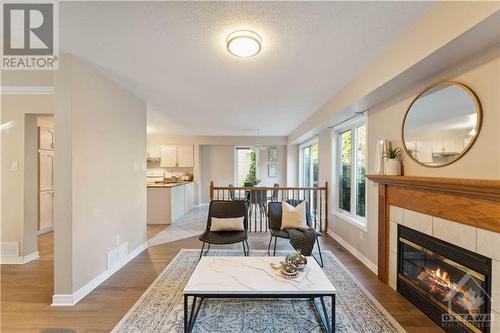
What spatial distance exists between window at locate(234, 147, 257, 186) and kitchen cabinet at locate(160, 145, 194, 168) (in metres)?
1.69

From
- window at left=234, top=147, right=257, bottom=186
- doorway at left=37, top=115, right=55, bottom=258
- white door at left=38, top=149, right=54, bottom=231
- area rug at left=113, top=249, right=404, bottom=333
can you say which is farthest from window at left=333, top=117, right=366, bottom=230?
white door at left=38, top=149, right=54, bottom=231

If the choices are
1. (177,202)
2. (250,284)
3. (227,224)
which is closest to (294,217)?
(227,224)

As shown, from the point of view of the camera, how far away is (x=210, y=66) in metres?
2.50

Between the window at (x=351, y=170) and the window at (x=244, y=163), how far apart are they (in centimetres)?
418

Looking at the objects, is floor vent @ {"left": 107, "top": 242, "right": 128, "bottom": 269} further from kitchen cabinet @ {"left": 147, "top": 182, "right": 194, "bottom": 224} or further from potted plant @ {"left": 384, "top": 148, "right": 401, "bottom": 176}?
potted plant @ {"left": 384, "top": 148, "right": 401, "bottom": 176}

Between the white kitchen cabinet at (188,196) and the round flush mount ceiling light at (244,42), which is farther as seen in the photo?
the white kitchen cabinet at (188,196)

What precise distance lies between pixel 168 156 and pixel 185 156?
56 cm

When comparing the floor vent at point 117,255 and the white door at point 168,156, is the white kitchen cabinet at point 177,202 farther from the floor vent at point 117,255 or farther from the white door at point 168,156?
the floor vent at point 117,255

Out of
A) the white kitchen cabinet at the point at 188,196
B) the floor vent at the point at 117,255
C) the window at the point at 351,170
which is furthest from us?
the white kitchen cabinet at the point at 188,196

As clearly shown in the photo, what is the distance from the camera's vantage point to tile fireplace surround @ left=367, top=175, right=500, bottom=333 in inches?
60.1

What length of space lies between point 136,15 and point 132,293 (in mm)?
2664

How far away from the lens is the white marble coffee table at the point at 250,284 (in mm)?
1754

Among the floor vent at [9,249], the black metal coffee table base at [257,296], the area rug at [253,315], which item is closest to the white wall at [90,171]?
the area rug at [253,315]

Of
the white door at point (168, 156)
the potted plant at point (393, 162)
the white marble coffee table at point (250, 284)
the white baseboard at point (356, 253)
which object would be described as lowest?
the white baseboard at point (356, 253)
